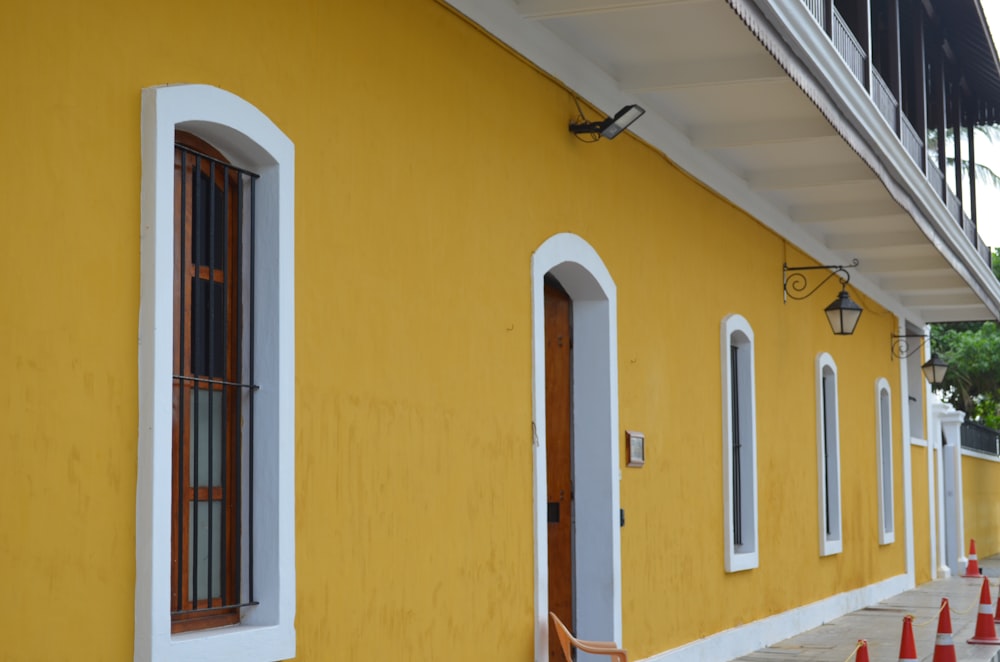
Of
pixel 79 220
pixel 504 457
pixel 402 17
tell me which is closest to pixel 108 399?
pixel 79 220

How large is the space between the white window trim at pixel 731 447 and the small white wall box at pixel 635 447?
7.10 ft

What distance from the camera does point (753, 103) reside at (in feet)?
34.4

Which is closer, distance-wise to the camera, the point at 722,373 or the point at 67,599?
the point at 67,599

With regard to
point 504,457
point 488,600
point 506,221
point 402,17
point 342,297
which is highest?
point 402,17

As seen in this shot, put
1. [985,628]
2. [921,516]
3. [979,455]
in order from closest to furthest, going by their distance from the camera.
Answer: [985,628]
[921,516]
[979,455]

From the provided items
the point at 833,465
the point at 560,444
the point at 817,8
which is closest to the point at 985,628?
the point at 833,465

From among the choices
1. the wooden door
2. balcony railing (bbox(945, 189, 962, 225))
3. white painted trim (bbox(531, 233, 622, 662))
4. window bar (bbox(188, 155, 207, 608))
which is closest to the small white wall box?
white painted trim (bbox(531, 233, 622, 662))

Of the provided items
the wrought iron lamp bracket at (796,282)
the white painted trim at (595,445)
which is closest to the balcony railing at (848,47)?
the wrought iron lamp bracket at (796,282)

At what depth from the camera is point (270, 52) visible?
595 cm

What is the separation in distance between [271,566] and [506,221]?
9.81ft

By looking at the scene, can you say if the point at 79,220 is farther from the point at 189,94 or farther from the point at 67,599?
the point at 67,599

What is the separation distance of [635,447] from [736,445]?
3.34 metres

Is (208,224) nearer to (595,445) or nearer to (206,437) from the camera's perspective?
(206,437)

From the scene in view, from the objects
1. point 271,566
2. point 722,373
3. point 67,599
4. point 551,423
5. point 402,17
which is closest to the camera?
point 67,599
